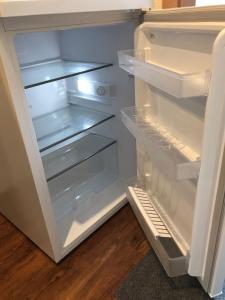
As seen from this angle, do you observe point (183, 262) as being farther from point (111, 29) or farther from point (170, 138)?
point (111, 29)

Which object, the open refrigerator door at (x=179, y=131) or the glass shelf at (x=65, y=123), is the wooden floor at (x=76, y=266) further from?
the glass shelf at (x=65, y=123)

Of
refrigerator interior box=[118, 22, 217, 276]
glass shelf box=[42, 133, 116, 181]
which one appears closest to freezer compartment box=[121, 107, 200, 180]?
refrigerator interior box=[118, 22, 217, 276]

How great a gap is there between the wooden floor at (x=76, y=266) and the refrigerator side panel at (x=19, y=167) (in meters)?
0.08

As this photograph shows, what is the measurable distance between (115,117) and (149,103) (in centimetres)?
48

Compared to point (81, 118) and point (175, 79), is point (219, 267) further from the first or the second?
point (81, 118)

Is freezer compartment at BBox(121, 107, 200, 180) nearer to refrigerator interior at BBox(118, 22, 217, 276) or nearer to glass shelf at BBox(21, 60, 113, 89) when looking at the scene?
refrigerator interior at BBox(118, 22, 217, 276)

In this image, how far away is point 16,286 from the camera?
1.16 metres

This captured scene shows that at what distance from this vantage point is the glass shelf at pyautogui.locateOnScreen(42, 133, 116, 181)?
4.80 ft

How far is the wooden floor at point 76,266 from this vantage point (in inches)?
44.1

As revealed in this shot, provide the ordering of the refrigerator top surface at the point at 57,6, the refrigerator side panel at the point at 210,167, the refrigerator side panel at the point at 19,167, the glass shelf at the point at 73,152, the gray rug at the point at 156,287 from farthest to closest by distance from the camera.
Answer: the glass shelf at the point at 73,152, the gray rug at the point at 156,287, the refrigerator side panel at the point at 19,167, the refrigerator top surface at the point at 57,6, the refrigerator side panel at the point at 210,167

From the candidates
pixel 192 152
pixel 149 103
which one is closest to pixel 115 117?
pixel 149 103

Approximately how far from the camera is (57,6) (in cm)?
73

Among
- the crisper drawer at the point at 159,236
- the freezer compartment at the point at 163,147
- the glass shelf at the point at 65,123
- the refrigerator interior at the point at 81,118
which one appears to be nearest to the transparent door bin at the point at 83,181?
the refrigerator interior at the point at 81,118

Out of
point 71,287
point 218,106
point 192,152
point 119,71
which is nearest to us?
point 218,106
